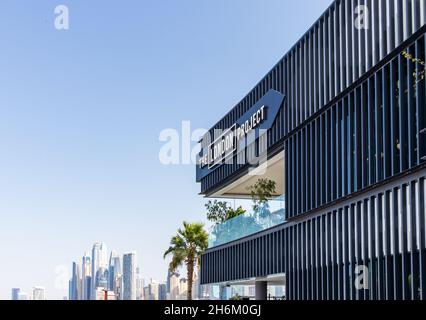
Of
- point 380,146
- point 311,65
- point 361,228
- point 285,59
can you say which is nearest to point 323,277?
point 361,228

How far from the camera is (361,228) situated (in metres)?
20.2

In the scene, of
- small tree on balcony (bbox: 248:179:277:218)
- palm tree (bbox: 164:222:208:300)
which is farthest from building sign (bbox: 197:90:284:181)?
palm tree (bbox: 164:222:208:300)

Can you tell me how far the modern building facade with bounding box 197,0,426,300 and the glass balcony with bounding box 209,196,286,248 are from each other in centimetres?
8

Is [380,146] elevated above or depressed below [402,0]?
below

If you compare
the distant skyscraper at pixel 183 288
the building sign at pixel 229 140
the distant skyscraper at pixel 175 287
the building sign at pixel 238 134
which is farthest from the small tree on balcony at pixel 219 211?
the distant skyscraper at pixel 183 288

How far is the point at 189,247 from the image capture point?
156 ft

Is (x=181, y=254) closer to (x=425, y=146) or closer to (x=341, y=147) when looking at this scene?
(x=341, y=147)

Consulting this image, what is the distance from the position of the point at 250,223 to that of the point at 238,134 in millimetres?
4953

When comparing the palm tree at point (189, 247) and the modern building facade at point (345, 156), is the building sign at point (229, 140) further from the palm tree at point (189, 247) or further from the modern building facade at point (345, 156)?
the palm tree at point (189, 247)

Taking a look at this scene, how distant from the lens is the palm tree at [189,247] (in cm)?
4706

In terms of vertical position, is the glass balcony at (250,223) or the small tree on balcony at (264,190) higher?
the small tree on balcony at (264,190)

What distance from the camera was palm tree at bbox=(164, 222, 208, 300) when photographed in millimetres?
47062

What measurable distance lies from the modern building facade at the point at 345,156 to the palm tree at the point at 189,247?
1411 centimetres
